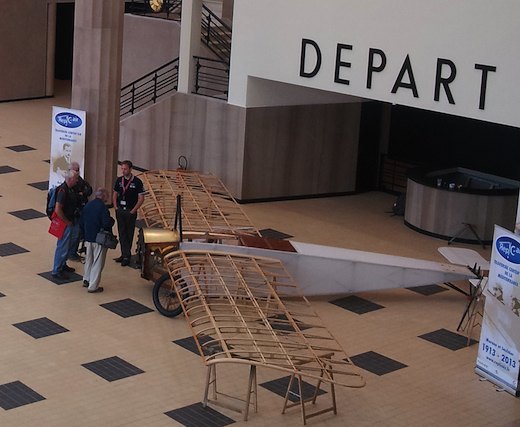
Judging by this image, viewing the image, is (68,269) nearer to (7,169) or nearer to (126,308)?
(126,308)

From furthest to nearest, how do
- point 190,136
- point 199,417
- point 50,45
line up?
1. point 50,45
2. point 190,136
3. point 199,417

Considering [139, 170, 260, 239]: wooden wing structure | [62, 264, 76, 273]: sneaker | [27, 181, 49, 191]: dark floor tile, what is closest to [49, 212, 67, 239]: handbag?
[62, 264, 76, 273]: sneaker

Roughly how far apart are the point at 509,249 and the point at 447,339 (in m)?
2.21

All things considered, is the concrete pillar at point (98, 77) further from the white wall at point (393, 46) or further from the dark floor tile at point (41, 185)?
the white wall at point (393, 46)

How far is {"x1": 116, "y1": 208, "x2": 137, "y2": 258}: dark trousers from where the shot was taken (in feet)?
50.9

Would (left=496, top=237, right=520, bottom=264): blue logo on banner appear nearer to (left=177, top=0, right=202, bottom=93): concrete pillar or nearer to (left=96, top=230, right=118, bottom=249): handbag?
(left=96, top=230, right=118, bottom=249): handbag

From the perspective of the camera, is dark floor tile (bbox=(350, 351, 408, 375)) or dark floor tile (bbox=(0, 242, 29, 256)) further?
dark floor tile (bbox=(0, 242, 29, 256))

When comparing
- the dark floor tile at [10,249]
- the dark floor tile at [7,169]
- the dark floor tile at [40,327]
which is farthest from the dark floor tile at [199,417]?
the dark floor tile at [7,169]

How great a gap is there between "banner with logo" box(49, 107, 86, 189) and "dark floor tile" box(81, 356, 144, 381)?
6307 millimetres

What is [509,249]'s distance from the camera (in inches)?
469

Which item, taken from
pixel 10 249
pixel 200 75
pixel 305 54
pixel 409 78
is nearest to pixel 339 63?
pixel 305 54

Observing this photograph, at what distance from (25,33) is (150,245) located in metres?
15.9

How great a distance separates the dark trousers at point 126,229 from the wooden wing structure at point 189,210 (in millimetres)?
224

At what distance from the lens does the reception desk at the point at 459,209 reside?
59.4 ft
